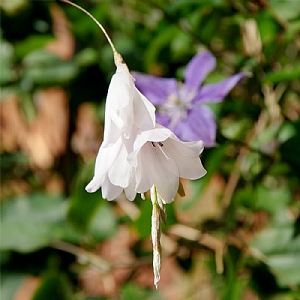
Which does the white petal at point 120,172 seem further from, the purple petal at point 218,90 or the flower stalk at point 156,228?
the purple petal at point 218,90

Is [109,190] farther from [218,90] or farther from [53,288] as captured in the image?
[53,288]

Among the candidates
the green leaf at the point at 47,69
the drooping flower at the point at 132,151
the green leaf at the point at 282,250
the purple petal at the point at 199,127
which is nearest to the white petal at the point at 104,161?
the drooping flower at the point at 132,151

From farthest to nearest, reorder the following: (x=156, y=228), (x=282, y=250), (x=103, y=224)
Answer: (x=103, y=224)
(x=282, y=250)
(x=156, y=228)

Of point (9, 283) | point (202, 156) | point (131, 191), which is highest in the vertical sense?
point (131, 191)

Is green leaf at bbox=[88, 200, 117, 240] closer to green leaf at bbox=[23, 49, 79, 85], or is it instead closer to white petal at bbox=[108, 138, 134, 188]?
green leaf at bbox=[23, 49, 79, 85]

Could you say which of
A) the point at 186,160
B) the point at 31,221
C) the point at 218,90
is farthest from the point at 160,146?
the point at 31,221

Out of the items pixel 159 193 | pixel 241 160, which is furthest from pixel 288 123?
pixel 159 193

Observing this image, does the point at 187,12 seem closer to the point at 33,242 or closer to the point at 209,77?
the point at 209,77
